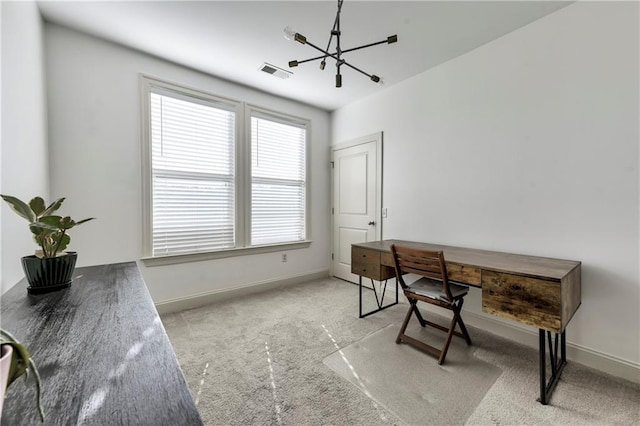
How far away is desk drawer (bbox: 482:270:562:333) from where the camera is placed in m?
1.53

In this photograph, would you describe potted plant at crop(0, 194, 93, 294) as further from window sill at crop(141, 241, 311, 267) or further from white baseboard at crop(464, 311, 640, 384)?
white baseboard at crop(464, 311, 640, 384)

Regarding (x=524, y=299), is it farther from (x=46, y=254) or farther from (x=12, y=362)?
(x=46, y=254)

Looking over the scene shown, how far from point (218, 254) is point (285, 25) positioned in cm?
246

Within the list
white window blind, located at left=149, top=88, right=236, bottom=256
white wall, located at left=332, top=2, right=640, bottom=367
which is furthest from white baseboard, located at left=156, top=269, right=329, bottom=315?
white wall, located at left=332, top=2, right=640, bottom=367

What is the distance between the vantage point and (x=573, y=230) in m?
2.03

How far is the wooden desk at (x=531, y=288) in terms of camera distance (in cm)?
155

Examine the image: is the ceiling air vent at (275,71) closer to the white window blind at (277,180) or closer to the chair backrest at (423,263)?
the white window blind at (277,180)

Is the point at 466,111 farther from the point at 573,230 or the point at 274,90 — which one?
the point at 274,90

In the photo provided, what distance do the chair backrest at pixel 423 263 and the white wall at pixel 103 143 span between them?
2.20 metres

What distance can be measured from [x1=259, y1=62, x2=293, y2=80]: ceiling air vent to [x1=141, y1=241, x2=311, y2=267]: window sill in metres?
2.09

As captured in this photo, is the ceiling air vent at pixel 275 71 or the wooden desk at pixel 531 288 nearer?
the wooden desk at pixel 531 288

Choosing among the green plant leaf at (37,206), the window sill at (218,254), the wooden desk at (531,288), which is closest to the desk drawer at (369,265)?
the wooden desk at (531,288)

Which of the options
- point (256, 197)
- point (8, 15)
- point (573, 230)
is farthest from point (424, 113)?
point (8, 15)

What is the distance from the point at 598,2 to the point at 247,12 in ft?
8.29
